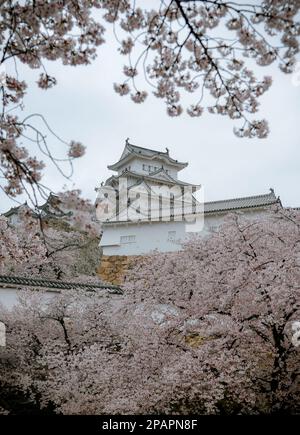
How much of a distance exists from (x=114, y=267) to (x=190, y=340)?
37.9ft

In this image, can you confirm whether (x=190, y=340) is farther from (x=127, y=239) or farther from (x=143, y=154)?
(x=143, y=154)

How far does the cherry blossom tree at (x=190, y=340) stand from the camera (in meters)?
6.73

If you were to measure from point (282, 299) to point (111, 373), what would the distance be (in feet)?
10.8

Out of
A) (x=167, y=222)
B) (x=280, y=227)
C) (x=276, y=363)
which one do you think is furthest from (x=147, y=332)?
(x=167, y=222)

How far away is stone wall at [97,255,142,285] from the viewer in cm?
2033

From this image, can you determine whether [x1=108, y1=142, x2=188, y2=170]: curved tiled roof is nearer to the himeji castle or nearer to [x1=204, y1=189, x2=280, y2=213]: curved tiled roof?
the himeji castle

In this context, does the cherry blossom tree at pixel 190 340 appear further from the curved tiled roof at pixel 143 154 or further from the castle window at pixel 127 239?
the curved tiled roof at pixel 143 154

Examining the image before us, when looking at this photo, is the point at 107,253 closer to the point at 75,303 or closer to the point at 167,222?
the point at 167,222

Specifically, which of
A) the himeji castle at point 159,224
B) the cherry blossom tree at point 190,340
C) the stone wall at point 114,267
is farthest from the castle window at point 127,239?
the cherry blossom tree at point 190,340

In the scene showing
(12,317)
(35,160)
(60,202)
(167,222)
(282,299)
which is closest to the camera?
(60,202)

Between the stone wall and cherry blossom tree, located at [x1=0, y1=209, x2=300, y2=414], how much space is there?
379 inches

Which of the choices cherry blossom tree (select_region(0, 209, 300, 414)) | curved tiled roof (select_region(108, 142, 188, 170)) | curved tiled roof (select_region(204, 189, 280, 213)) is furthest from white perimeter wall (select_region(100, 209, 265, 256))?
curved tiled roof (select_region(108, 142, 188, 170))

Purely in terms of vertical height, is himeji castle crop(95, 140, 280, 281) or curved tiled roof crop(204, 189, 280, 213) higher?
curved tiled roof crop(204, 189, 280, 213)

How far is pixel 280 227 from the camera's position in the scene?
924 centimetres
